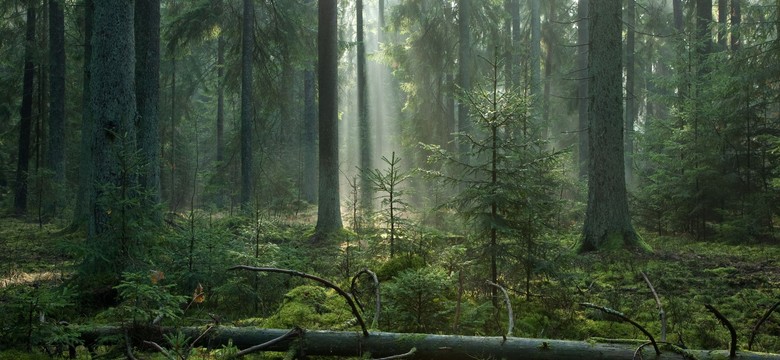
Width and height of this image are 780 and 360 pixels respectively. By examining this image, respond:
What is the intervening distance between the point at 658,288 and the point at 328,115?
8.73 metres

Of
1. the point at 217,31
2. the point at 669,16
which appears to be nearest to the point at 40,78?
the point at 217,31

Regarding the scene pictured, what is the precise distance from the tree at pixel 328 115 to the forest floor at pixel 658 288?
19.1 ft

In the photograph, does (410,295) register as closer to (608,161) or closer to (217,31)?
(608,161)

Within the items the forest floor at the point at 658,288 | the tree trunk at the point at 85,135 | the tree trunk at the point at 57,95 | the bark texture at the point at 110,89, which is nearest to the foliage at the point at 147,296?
the forest floor at the point at 658,288

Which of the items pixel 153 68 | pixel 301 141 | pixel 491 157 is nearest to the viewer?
pixel 491 157

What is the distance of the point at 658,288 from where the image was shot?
7.51 meters

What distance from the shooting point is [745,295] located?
22.3 ft

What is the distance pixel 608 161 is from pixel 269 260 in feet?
24.6

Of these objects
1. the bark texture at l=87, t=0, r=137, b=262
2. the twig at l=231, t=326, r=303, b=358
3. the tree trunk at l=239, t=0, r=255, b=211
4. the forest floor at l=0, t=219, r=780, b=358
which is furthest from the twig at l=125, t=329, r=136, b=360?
the tree trunk at l=239, t=0, r=255, b=211

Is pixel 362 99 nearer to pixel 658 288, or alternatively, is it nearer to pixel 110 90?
pixel 110 90

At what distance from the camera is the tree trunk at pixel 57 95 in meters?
18.4

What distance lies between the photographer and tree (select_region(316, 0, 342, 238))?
13570mm

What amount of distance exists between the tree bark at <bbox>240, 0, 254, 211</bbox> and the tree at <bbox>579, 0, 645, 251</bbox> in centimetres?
961

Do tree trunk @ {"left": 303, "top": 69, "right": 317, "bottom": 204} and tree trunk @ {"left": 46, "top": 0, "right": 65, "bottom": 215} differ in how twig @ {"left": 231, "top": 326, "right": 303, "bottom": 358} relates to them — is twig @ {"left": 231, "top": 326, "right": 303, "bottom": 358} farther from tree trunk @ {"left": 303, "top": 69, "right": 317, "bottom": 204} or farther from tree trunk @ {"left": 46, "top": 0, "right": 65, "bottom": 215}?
tree trunk @ {"left": 303, "top": 69, "right": 317, "bottom": 204}
